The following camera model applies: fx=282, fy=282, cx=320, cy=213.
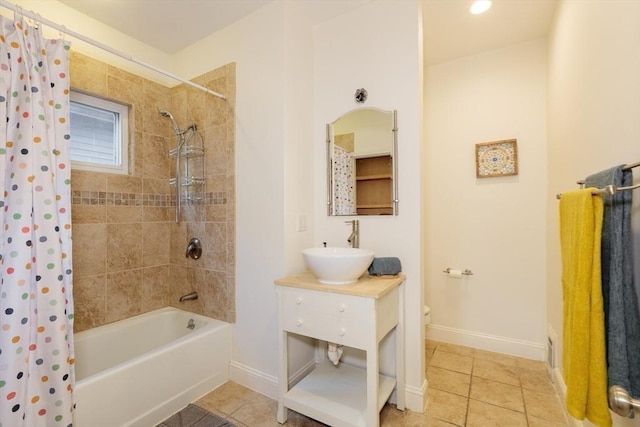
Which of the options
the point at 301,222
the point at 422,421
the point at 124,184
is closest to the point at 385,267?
the point at 301,222

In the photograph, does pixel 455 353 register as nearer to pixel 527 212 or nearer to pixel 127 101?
pixel 527 212

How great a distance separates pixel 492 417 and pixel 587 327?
114 cm

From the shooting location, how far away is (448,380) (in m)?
2.02

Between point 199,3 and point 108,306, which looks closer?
point 199,3

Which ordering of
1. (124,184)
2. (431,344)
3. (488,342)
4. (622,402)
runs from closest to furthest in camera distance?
(622,402) → (124,184) → (488,342) → (431,344)

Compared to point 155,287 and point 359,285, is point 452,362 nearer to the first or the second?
point 359,285

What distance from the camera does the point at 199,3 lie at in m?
1.92

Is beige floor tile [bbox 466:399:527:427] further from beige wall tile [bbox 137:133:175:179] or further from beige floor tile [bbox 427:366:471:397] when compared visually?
beige wall tile [bbox 137:133:175:179]

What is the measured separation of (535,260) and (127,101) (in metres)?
3.52

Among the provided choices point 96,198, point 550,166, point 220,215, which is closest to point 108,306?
point 96,198

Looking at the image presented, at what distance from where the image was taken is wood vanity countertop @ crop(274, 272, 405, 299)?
139 cm

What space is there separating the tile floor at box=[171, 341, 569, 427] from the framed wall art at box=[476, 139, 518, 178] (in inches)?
60.8

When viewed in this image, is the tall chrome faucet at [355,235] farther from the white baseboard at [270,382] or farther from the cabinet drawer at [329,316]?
the white baseboard at [270,382]

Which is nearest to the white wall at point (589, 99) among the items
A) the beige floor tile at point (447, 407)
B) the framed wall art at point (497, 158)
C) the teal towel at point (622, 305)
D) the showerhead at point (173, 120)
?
the teal towel at point (622, 305)
